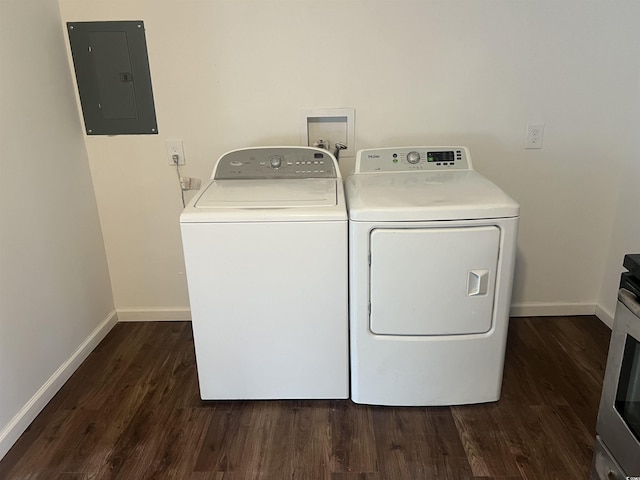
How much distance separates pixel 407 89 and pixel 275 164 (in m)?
0.69

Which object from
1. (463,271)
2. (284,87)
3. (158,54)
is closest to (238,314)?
(463,271)

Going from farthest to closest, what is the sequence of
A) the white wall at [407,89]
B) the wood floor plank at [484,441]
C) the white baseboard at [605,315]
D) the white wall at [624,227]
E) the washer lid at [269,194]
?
the white baseboard at [605,315] → the white wall at [624,227] → the white wall at [407,89] → the washer lid at [269,194] → the wood floor plank at [484,441]

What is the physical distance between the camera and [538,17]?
6.82 feet

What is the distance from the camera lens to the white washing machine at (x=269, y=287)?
1.68 metres

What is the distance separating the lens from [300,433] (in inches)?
70.6

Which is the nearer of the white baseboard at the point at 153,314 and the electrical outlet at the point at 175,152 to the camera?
the electrical outlet at the point at 175,152

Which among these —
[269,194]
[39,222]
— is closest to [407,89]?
[269,194]

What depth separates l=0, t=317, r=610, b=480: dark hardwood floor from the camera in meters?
1.63

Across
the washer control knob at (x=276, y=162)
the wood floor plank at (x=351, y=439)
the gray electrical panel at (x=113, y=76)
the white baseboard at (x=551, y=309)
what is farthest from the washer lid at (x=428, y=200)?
the gray electrical panel at (x=113, y=76)

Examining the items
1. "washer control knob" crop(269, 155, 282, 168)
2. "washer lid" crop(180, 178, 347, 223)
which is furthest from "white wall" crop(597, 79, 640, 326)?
"washer control knob" crop(269, 155, 282, 168)

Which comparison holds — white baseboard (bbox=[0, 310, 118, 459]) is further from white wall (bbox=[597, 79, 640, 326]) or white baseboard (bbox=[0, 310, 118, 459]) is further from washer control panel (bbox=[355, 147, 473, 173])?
white wall (bbox=[597, 79, 640, 326])

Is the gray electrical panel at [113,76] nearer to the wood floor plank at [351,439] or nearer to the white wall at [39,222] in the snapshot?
the white wall at [39,222]

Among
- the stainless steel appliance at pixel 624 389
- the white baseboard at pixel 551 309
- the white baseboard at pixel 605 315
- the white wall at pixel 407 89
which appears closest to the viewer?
the stainless steel appliance at pixel 624 389

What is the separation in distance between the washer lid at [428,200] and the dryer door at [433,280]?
0.19ft
